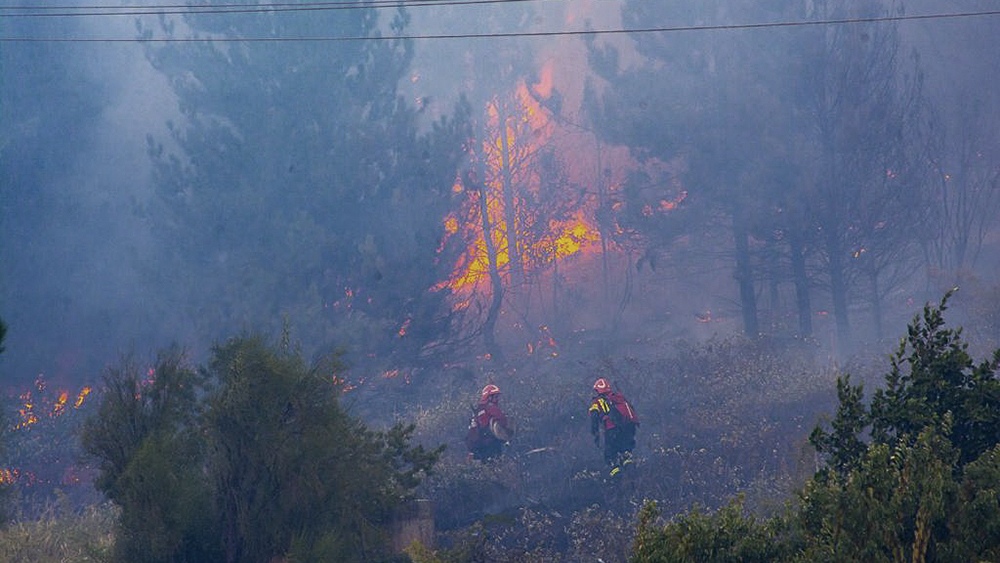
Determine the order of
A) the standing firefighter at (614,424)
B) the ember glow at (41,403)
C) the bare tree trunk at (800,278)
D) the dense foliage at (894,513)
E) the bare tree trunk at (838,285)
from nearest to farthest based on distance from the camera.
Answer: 1. the dense foliage at (894,513)
2. the standing firefighter at (614,424)
3. the ember glow at (41,403)
4. the bare tree trunk at (838,285)
5. the bare tree trunk at (800,278)

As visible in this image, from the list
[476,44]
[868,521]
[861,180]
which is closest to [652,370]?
[861,180]

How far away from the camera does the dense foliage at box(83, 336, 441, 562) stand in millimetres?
5602

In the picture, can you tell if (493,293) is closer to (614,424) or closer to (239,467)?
(614,424)

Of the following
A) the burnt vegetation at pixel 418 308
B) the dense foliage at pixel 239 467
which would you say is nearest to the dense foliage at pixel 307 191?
the burnt vegetation at pixel 418 308

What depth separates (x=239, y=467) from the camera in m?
6.02

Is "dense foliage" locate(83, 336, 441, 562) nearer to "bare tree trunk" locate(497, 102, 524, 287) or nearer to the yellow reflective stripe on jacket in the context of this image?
the yellow reflective stripe on jacket

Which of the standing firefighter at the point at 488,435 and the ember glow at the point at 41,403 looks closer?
the standing firefighter at the point at 488,435

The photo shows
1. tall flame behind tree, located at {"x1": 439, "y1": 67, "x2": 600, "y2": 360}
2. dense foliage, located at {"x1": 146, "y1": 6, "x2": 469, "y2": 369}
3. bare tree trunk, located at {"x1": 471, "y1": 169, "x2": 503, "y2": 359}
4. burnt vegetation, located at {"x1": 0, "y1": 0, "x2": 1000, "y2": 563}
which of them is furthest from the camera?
tall flame behind tree, located at {"x1": 439, "y1": 67, "x2": 600, "y2": 360}

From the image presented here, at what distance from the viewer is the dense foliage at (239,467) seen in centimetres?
560

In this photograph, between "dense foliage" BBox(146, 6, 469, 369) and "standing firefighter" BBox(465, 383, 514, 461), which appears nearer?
"standing firefighter" BBox(465, 383, 514, 461)

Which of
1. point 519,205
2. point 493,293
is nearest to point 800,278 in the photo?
point 493,293

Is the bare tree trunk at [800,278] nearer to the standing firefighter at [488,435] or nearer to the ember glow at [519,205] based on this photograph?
the ember glow at [519,205]

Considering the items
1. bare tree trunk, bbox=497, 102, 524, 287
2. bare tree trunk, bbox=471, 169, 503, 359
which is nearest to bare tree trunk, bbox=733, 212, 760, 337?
bare tree trunk, bbox=471, 169, 503, 359

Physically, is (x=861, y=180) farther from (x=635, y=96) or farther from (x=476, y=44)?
(x=476, y=44)
